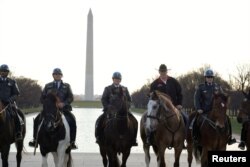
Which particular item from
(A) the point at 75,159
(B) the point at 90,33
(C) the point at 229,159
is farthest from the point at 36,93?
(C) the point at 229,159

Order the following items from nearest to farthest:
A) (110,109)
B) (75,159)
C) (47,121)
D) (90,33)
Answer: (47,121)
(110,109)
(75,159)
(90,33)

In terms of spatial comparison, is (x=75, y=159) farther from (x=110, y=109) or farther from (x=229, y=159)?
(x=229, y=159)

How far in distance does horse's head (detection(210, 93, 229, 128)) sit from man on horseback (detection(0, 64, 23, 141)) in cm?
582

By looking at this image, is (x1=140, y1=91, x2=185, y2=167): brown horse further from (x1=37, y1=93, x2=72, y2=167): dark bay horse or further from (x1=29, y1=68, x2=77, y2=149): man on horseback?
(x1=37, y1=93, x2=72, y2=167): dark bay horse

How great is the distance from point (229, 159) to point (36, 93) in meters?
107

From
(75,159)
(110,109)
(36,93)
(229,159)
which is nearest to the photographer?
(229,159)

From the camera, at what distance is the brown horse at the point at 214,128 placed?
40.9 feet

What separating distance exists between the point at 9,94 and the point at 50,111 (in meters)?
2.99

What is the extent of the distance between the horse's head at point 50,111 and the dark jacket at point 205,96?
12.8 ft

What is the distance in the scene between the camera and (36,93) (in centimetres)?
11575

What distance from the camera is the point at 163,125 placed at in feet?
43.6

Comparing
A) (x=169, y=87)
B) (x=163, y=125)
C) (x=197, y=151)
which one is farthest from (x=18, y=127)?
(x=197, y=151)

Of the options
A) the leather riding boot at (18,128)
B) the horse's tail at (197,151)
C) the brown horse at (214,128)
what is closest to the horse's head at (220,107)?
Answer: the brown horse at (214,128)

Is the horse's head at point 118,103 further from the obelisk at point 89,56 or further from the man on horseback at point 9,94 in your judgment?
the obelisk at point 89,56
